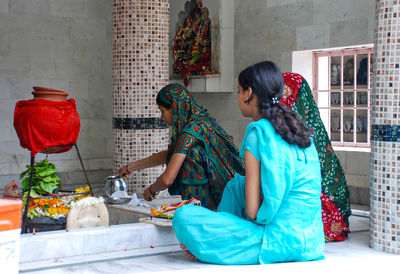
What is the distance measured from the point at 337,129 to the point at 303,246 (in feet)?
15.3

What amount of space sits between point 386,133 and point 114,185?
2.50 meters

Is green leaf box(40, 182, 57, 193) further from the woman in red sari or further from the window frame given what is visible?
the window frame

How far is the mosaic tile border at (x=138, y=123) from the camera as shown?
264 inches

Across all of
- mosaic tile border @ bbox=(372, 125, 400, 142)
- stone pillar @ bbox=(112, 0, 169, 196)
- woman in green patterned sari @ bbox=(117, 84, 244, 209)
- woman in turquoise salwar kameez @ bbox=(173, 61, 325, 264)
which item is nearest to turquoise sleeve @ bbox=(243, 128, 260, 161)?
woman in turquoise salwar kameez @ bbox=(173, 61, 325, 264)

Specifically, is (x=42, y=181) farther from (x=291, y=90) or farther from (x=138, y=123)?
(x=291, y=90)

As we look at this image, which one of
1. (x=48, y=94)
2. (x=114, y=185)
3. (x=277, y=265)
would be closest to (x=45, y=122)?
(x=48, y=94)

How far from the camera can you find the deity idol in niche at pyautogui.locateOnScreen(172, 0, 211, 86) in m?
9.02

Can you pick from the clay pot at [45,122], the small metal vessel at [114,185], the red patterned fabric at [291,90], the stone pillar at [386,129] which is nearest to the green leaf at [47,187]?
the clay pot at [45,122]

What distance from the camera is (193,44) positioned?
9.22 m

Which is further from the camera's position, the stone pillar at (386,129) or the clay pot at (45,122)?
the clay pot at (45,122)

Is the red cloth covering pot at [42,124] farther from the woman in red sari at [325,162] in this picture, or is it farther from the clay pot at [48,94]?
the woman in red sari at [325,162]

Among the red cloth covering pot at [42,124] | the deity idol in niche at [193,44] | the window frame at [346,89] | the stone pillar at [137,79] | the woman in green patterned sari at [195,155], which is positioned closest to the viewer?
the woman in green patterned sari at [195,155]

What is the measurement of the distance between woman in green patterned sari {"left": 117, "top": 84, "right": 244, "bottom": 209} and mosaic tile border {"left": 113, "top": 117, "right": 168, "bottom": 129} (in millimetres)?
1837

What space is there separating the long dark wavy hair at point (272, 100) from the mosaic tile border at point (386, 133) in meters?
1.24
